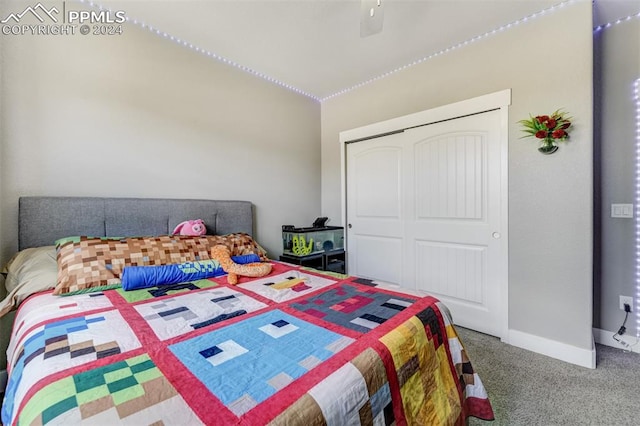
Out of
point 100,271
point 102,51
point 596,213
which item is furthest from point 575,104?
point 102,51

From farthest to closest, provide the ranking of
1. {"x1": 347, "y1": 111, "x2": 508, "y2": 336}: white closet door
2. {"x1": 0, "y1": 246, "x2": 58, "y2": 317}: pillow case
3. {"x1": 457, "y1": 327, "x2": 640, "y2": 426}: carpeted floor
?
1. {"x1": 347, "y1": 111, "x2": 508, "y2": 336}: white closet door
2. {"x1": 457, "y1": 327, "x2": 640, "y2": 426}: carpeted floor
3. {"x1": 0, "y1": 246, "x2": 58, "y2": 317}: pillow case

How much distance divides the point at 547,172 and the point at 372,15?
1756 mm

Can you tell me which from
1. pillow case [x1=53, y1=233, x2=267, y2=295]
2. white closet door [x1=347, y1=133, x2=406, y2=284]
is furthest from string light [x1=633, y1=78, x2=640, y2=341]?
pillow case [x1=53, y1=233, x2=267, y2=295]

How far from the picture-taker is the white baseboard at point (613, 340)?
6.94 feet

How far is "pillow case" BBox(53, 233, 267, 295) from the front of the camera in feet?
4.74

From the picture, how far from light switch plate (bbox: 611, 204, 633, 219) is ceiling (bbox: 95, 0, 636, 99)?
1.65 meters

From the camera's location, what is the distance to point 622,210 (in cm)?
216

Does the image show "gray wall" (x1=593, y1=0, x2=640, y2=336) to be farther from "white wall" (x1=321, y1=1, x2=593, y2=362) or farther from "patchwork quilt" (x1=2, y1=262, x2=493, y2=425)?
"patchwork quilt" (x1=2, y1=262, x2=493, y2=425)

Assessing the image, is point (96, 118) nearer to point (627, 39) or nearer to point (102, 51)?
point (102, 51)

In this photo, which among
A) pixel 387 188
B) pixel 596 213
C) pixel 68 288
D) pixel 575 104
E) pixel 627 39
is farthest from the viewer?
pixel 387 188

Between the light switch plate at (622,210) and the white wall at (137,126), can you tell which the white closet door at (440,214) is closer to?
the light switch plate at (622,210)

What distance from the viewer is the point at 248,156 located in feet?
9.61

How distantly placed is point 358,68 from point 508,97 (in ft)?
4.78

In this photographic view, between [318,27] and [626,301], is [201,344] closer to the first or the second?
[318,27]
